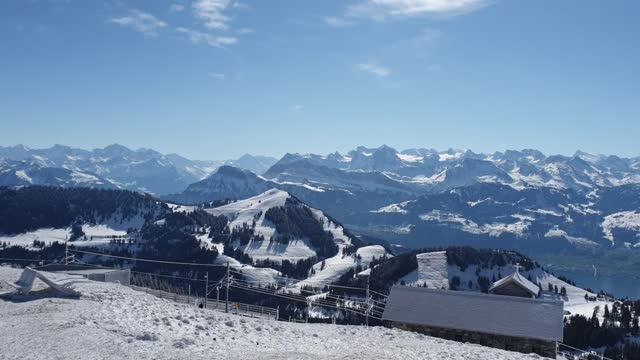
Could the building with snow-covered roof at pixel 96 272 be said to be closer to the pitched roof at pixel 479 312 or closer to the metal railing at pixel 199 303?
the metal railing at pixel 199 303

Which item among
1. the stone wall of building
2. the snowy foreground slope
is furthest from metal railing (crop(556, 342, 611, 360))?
the snowy foreground slope

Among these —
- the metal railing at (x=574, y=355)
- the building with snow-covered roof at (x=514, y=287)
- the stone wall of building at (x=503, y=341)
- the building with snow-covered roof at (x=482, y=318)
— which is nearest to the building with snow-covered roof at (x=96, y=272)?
the building with snow-covered roof at (x=482, y=318)

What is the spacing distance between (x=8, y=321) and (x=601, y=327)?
634 ft

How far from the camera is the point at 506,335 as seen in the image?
59156 millimetres

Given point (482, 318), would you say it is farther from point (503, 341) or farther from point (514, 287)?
point (514, 287)

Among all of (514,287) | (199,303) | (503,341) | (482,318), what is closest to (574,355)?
(514,287)

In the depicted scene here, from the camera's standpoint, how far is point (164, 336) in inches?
1465

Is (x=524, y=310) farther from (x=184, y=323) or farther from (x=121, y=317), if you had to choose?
(x=121, y=317)

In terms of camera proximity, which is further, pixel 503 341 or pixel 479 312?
pixel 479 312

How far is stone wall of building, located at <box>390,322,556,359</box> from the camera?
193 ft

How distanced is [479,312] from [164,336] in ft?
118

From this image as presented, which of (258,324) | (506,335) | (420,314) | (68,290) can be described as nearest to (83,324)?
(68,290)

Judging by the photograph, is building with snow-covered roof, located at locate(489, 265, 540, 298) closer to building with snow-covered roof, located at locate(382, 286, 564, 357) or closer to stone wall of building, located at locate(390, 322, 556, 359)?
building with snow-covered roof, located at locate(382, 286, 564, 357)

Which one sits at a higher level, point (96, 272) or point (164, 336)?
point (96, 272)
